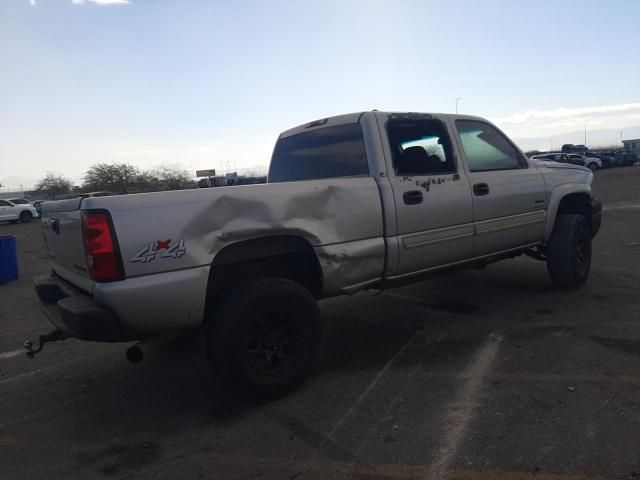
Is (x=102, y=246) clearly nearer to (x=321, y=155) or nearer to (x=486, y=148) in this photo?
(x=321, y=155)

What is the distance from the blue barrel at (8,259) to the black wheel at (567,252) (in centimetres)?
876

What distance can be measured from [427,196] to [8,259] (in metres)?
8.18

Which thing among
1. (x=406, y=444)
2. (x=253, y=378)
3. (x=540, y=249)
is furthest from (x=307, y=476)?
(x=540, y=249)

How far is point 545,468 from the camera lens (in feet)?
8.14

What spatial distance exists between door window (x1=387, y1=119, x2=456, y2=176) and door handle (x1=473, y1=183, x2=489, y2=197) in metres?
0.28

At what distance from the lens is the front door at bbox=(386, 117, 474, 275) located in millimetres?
3979

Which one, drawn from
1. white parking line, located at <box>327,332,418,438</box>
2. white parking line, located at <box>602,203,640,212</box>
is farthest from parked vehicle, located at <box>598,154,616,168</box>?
white parking line, located at <box>327,332,418,438</box>

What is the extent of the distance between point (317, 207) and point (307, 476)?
173cm

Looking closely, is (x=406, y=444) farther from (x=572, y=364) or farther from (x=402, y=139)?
(x=402, y=139)

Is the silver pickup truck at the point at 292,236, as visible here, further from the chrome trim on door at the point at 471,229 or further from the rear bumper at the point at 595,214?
the rear bumper at the point at 595,214

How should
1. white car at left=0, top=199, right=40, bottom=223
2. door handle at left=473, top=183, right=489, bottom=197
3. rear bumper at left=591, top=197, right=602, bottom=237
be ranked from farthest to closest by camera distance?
1. white car at left=0, top=199, right=40, bottom=223
2. rear bumper at left=591, top=197, right=602, bottom=237
3. door handle at left=473, top=183, right=489, bottom=197

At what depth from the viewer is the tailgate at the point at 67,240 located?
3033mm

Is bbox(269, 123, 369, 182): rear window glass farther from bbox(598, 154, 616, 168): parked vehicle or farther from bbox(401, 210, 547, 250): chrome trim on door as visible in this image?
bbox(598, 154, 616, 168): parked vehicle

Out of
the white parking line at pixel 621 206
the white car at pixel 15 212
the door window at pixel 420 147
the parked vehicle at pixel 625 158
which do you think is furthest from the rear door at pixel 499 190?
the parked vehicle at pixel 625 158
